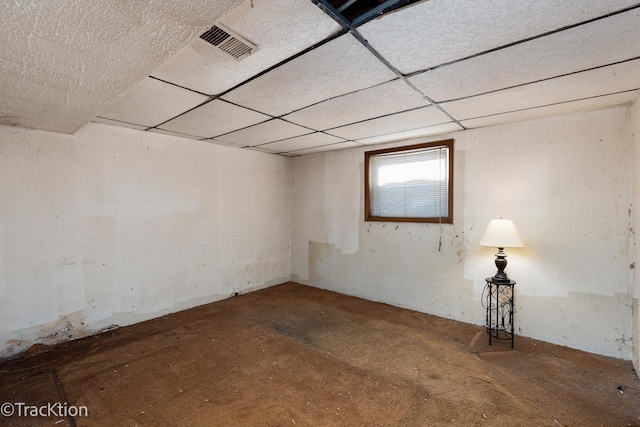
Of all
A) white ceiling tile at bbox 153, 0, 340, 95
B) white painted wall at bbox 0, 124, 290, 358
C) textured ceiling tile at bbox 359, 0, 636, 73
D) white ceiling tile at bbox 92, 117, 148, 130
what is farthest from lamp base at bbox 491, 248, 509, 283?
white ceiling tile at bbox 92, 117, 148, 130

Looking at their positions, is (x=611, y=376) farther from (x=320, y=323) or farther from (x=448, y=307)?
(x=320, y=323)

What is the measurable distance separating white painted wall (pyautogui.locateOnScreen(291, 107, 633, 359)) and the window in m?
0.14

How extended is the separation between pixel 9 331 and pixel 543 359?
5.10 meters

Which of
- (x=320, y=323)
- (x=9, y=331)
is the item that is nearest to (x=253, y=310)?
(x=320, y=323)

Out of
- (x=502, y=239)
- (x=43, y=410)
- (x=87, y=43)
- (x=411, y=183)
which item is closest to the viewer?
(x=87, y=43)

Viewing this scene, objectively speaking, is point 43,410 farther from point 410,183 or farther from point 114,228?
point 410,183

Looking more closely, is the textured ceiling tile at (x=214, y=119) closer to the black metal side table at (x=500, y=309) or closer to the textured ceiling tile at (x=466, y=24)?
the textured ceiling tile at (x=466, y=24)

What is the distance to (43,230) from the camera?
2.99 m

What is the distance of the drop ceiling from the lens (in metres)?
1.37

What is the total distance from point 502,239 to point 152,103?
11.7 feet

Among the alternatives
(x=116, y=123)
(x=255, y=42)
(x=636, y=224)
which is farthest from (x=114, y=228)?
(x=636, y=224)

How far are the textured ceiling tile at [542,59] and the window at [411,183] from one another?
153cm

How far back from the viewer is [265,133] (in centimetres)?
377

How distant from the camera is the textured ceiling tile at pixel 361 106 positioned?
7.95 ft
